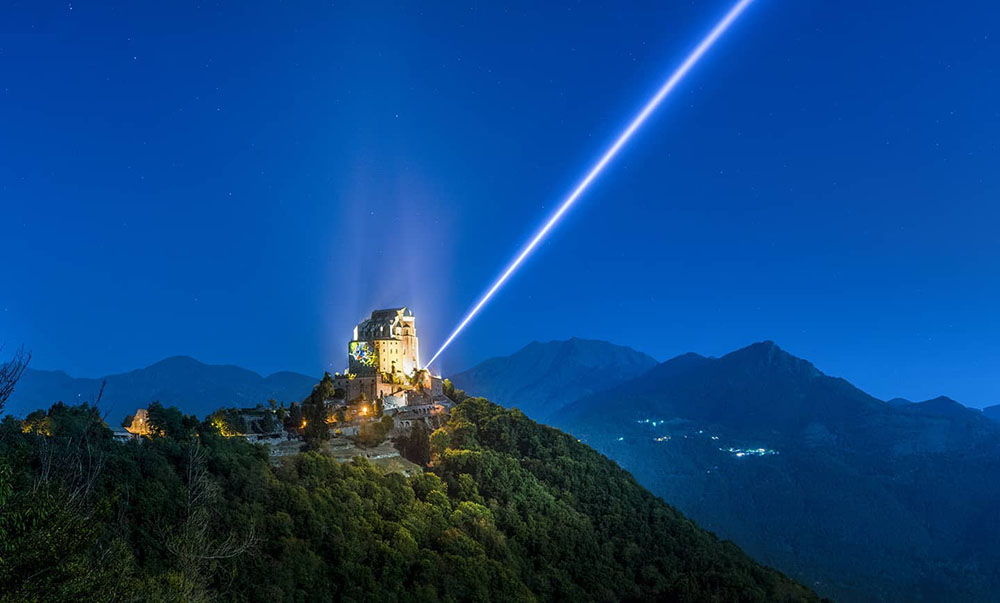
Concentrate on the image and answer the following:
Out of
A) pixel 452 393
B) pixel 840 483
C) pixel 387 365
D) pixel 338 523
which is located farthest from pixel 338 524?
pixel 840 483

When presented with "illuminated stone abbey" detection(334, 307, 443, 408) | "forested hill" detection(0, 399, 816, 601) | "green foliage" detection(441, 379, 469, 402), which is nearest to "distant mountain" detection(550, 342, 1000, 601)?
"forested hill" detection(0, 399, 816, 601)

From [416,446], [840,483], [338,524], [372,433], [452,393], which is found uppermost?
[840,483]

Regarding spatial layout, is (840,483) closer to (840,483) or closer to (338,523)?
(840,483)

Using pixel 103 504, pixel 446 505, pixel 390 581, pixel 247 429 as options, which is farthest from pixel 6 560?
pixel 247 429

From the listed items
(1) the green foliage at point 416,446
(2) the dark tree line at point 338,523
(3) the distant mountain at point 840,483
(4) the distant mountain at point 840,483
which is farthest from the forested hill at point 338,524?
(3) the distant mountain at point 840,483

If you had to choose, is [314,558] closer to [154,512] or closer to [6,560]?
[154,512]

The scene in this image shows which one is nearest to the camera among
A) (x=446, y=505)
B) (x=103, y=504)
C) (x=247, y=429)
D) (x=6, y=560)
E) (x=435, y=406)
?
(x=6, y=560)

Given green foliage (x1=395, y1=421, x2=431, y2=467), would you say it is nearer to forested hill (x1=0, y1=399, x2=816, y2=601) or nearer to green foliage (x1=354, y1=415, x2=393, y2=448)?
forested hill (x1=0, y1=399, x2=816, y2=601)

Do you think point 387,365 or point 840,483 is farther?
point 840,483
